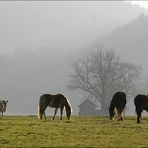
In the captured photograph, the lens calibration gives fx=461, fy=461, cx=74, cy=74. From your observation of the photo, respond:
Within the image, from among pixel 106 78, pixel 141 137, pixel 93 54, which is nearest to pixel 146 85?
pixel 93 54

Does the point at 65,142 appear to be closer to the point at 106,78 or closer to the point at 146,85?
the point at 106,78

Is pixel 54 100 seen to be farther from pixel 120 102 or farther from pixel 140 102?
pixel 140 102

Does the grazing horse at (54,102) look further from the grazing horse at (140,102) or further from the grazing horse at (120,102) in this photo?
the grazing horse at (140,102)

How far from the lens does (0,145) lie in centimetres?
1884

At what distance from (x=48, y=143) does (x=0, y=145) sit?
210 centimetres

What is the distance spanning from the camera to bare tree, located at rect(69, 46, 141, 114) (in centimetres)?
10519

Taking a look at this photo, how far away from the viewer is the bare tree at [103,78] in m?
105

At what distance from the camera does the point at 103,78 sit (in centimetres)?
10544

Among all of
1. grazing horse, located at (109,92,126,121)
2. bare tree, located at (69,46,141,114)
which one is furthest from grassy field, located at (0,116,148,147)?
bare tree, located at (69,46,141,114)

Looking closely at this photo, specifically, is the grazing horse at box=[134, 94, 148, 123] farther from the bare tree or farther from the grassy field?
the bare tree

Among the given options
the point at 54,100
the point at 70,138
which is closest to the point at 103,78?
the point at 54,100

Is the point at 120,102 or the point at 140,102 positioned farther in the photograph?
the point at 120,102

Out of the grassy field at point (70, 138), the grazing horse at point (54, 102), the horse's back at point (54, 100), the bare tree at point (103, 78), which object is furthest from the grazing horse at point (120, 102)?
the bare tree at point (103, 78)

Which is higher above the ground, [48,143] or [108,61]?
[108,61]
